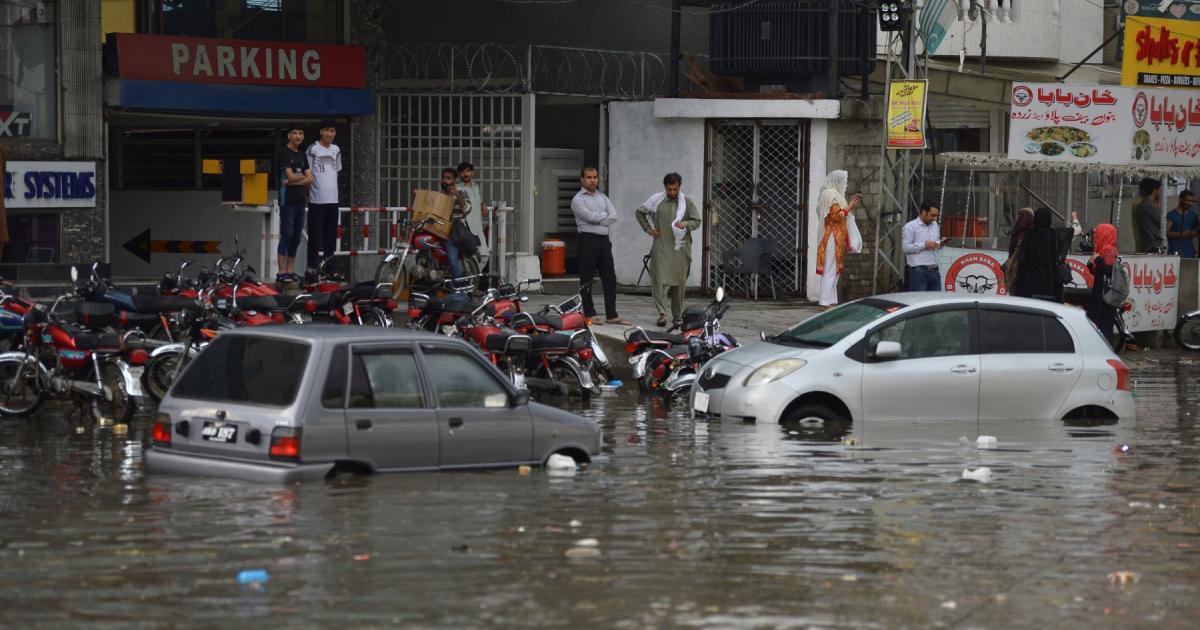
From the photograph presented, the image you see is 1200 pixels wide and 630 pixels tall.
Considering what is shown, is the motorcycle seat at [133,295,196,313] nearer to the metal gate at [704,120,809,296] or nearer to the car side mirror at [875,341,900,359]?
the car side mirror at [875,341,900,359]

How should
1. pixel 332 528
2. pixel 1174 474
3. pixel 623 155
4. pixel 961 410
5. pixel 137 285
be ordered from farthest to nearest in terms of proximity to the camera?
pixel 623 155
pixel 137 285
pixel 961 410
pixel 1174 474
pixel 332 528

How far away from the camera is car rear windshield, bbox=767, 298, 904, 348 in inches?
605

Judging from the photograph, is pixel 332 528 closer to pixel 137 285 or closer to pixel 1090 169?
pixel 137 285

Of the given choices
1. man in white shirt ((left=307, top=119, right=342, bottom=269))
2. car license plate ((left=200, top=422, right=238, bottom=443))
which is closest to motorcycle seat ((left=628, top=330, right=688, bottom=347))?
man in white shirt ((left=307, top=119, right=342, bottom=269))

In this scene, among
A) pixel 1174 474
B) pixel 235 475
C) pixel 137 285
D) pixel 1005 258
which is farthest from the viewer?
pixel 1005 258

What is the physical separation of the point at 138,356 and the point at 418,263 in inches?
261

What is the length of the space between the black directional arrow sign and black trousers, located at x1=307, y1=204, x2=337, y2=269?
12.6 feet

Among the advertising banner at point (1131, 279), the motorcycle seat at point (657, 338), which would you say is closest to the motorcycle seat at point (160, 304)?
the motorcycle seat at point (657, 338)

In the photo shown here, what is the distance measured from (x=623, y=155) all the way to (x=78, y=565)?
1783 centimetres

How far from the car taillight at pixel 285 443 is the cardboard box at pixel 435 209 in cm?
1086

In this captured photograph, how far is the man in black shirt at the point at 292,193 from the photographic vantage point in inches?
854

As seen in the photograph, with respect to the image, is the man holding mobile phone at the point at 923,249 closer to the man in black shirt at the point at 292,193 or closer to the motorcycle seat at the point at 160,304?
the man in black shirt at the point at 292,193

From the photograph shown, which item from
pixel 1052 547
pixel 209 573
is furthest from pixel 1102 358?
pixel 209 573

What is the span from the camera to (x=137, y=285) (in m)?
21.5
